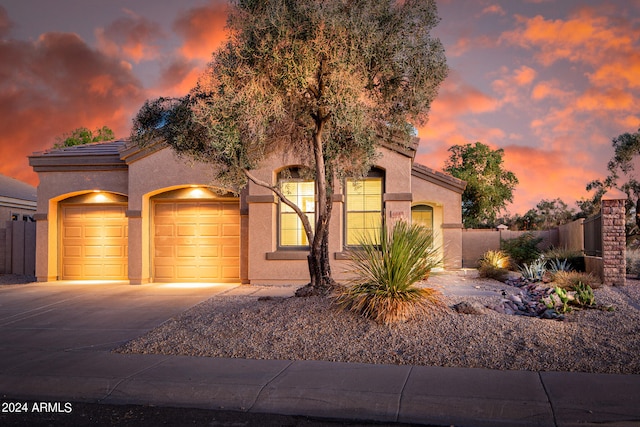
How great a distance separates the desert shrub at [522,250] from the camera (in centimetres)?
2094

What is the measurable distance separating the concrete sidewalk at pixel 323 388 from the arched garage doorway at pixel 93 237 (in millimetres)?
8859

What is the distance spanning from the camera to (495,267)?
56.6 ft

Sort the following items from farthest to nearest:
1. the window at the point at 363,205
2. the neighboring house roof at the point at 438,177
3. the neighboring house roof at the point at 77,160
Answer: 1. the neighboring house roof at the point at 438,177
2. the neighboring house roof at the point at 77,160
3. the window at the point at 363,205

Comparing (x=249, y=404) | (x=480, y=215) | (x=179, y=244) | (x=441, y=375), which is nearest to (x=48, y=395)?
(x=249, y=404)

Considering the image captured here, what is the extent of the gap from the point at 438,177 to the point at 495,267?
4833mm

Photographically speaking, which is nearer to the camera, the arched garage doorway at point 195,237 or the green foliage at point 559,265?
the green foliage at point 559,265

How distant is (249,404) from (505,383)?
285 centimetres

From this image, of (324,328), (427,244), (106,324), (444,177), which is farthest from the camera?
(444,177)

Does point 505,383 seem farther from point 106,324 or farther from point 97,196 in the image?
point 97,196

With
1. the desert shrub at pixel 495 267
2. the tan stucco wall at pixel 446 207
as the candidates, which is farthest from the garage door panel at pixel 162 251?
the desert shrub at pixel 495 267

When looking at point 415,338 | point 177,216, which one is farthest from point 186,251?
point 415,338

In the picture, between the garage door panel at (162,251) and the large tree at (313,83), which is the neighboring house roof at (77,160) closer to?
the garage door panel at (162,251)

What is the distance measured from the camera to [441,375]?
655 cm

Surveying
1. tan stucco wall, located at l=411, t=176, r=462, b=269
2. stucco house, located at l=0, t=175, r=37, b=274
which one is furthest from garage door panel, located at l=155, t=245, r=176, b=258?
tan stucco wall, located at l=411, t=176, r=462, b=269
